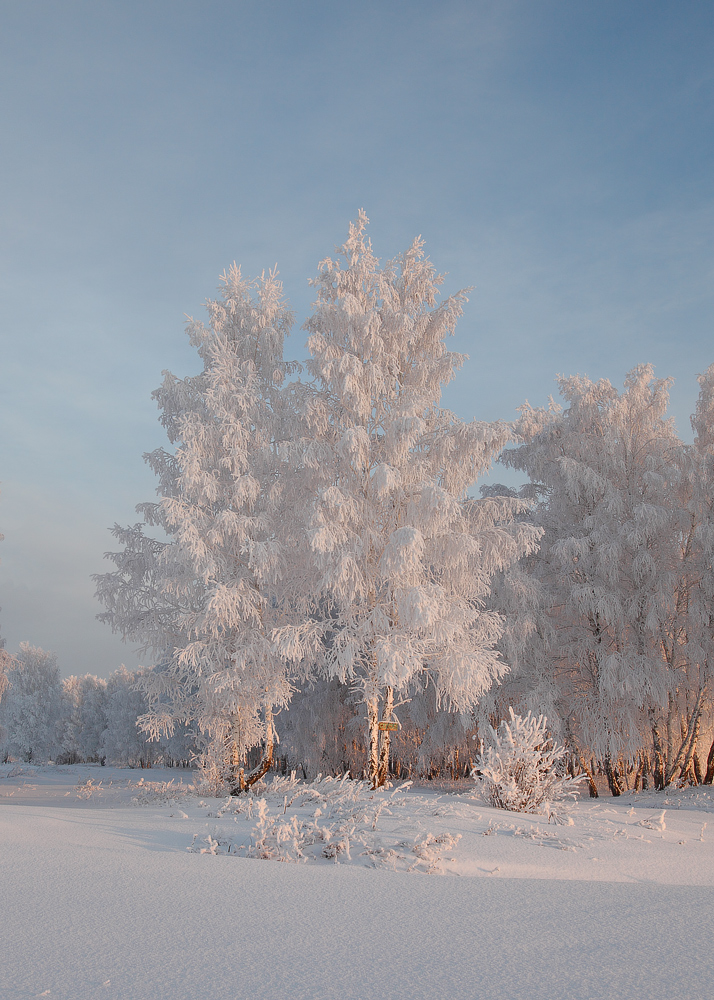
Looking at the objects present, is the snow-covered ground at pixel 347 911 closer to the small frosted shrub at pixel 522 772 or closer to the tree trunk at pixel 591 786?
the small frosted shrub at pixel 522 772

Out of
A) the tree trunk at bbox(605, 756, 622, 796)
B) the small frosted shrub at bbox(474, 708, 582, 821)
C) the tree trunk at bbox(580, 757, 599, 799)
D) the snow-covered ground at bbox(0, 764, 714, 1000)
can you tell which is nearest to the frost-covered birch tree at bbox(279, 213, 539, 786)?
the small frosted shrub at bbox(474, 708, 582, 821)

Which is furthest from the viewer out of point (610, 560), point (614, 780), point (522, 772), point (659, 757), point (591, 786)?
point (614, 780)

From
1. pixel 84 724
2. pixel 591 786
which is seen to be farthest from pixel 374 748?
pixel 84 724

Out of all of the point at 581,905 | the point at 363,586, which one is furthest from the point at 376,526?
the point at 581,905

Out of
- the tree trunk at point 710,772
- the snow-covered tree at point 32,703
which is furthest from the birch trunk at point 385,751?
the snow-covered tree at point 32,703

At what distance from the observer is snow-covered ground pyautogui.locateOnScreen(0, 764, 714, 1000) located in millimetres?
2820

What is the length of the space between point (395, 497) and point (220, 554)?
3.59m

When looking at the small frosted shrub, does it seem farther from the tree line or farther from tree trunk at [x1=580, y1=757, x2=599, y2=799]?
tree trunk at [x1=580, y1=757, x2=599, y2=799]

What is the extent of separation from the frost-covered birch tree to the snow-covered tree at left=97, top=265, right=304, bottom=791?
1.04 m

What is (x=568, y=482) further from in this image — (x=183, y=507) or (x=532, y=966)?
(x=532, y=966)

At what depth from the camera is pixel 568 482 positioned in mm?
17047

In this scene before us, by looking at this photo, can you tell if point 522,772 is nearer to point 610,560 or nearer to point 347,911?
point 347,911

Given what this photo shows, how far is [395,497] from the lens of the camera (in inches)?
500

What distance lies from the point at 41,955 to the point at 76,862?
6.17 ft
